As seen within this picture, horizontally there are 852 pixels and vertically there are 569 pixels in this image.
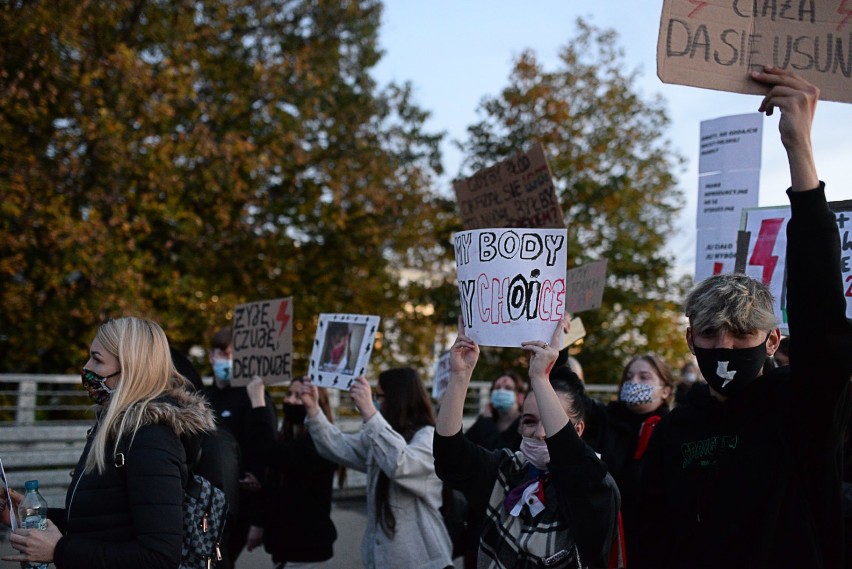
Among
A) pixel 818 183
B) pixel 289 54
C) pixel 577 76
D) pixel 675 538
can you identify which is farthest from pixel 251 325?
pixel 577 76

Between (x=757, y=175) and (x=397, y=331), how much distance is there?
15.2 m

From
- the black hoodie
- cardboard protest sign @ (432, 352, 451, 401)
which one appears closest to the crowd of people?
the black hoodie

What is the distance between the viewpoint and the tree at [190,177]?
14.2 meters

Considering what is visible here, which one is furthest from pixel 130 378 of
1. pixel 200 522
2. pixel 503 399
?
pixel 503 399

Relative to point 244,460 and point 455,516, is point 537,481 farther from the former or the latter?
point 244,460

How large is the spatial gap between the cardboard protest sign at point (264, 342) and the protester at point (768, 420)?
4.00 m

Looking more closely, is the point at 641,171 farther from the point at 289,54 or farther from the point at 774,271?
the point at 774,271

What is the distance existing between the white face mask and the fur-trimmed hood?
1.18m

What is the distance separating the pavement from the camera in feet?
28.9

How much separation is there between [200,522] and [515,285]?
1.46m

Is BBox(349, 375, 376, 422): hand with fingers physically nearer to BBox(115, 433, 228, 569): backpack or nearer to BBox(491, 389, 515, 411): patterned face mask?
BBox(115, 433, 228, 569): backpack

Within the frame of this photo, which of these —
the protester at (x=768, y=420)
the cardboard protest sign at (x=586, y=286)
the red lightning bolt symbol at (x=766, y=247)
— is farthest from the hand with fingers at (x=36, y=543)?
the red lightning bolt symbol at (x=766, y=247)

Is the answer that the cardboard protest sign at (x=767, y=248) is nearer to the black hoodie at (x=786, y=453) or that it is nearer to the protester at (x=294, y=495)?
the black hoodie at (x=786, y=453)

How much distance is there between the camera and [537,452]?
137 inches
